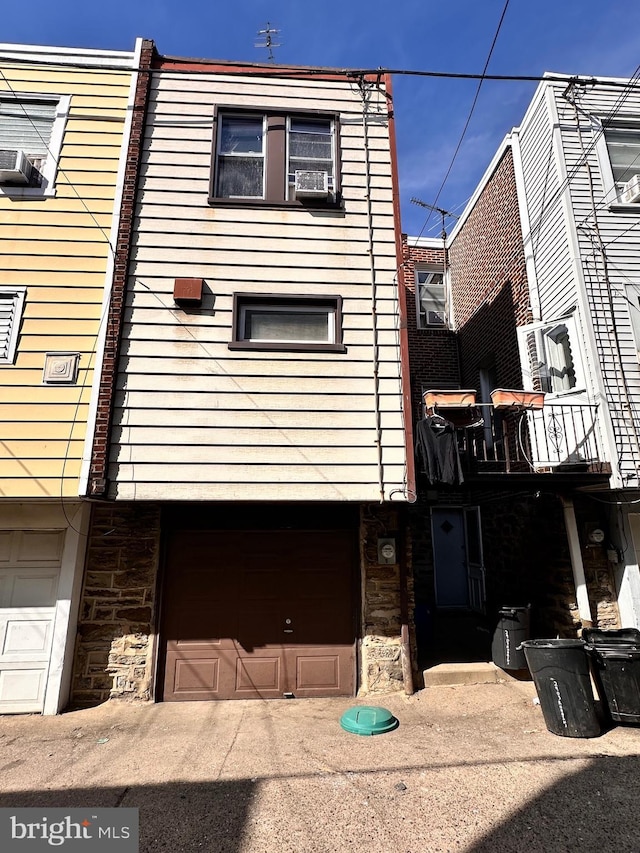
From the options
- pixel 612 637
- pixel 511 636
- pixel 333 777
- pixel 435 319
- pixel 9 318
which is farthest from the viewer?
pixel 435 319

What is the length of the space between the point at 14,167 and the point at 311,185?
4074 millimetres

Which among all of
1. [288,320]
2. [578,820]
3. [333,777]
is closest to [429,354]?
[288,320]

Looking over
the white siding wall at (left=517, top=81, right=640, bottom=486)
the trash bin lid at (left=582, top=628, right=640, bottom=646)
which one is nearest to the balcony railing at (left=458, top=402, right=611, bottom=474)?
the white siding wall at (left=517, top=81, right=640, bottom=486)

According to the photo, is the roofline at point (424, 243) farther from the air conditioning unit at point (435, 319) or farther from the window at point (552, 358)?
the window at point (552, 358)

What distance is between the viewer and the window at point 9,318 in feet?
18.9

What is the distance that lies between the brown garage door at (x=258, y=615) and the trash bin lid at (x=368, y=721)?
89cm

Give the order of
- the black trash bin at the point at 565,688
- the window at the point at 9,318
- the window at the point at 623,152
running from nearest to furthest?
1. the black trash bin at the point at 565,688
2. the window at the point at 9,318
3. the window at the point at 623,152

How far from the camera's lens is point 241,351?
19.4 ft

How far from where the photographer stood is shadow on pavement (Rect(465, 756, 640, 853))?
308cm

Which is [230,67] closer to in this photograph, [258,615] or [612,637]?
[258,615]

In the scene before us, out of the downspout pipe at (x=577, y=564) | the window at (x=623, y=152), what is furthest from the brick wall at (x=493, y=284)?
the downspout pipe at (x=577, y=564)

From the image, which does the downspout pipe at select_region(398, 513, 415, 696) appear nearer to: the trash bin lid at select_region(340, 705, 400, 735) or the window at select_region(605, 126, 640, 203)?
the trash bin lid at select_region(340, 705, 400, 735)

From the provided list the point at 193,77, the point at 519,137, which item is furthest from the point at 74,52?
the point at 519,137

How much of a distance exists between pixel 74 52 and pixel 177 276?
166 inches
